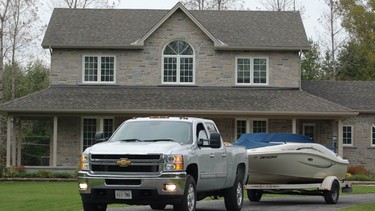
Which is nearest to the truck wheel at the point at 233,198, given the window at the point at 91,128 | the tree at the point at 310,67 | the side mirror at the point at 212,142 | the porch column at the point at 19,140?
the side mirror at the point at 212,142

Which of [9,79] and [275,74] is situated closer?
[275,74]

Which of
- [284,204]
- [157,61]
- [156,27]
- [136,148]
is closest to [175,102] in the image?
[157,61]

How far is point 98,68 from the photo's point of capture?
39312mm

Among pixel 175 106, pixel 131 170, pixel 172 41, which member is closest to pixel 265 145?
pixel 131 170

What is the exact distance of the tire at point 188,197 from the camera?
15.9 metres

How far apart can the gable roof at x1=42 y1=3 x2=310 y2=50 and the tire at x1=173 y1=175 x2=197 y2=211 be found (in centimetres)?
2290

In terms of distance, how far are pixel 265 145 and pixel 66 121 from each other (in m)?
17.6

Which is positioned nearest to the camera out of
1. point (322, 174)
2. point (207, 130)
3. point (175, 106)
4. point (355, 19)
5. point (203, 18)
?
point (207, 130)

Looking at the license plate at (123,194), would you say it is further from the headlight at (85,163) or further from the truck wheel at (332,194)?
the truck wheel at (332,194)

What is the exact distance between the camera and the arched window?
129ft

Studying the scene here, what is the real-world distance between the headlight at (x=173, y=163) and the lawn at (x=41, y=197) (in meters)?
4.19

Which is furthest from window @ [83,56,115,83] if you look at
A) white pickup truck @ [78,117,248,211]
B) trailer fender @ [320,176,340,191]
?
white pickup truck @ [78,117,248,211]

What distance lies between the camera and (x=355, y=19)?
58625mm

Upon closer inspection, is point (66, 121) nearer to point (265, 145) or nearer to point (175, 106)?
point (175, 106)
